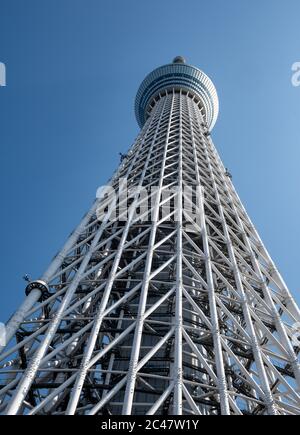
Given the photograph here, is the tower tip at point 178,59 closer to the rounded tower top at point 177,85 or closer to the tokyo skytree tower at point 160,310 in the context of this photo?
the rounded tower top at point 177,85

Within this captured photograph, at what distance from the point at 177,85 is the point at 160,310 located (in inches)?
1929

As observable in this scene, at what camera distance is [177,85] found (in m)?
66.7

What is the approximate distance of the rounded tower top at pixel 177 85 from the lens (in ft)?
219

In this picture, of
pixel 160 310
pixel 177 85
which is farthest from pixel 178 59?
pixel 160 310

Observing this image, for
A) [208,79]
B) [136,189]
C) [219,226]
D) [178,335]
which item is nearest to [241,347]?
[178,335]

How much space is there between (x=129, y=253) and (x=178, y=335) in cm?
1011

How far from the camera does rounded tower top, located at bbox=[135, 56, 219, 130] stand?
219 ft

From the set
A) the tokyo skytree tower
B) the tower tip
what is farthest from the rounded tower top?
the tokyo skytree tower

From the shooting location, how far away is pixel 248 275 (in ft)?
83.2

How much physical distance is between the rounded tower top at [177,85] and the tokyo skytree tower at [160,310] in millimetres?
26666

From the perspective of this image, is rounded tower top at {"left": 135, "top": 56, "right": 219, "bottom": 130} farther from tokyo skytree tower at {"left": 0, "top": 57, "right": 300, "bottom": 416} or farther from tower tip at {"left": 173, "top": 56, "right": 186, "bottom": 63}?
tokyo skytree tower at {"left": 0, "top": 57, "right": 300, "bottom": 416}

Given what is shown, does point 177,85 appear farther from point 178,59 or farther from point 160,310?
point 160,310

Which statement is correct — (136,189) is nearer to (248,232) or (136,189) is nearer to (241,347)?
(248,232)

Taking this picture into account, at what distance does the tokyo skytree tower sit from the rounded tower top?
1050 inches
